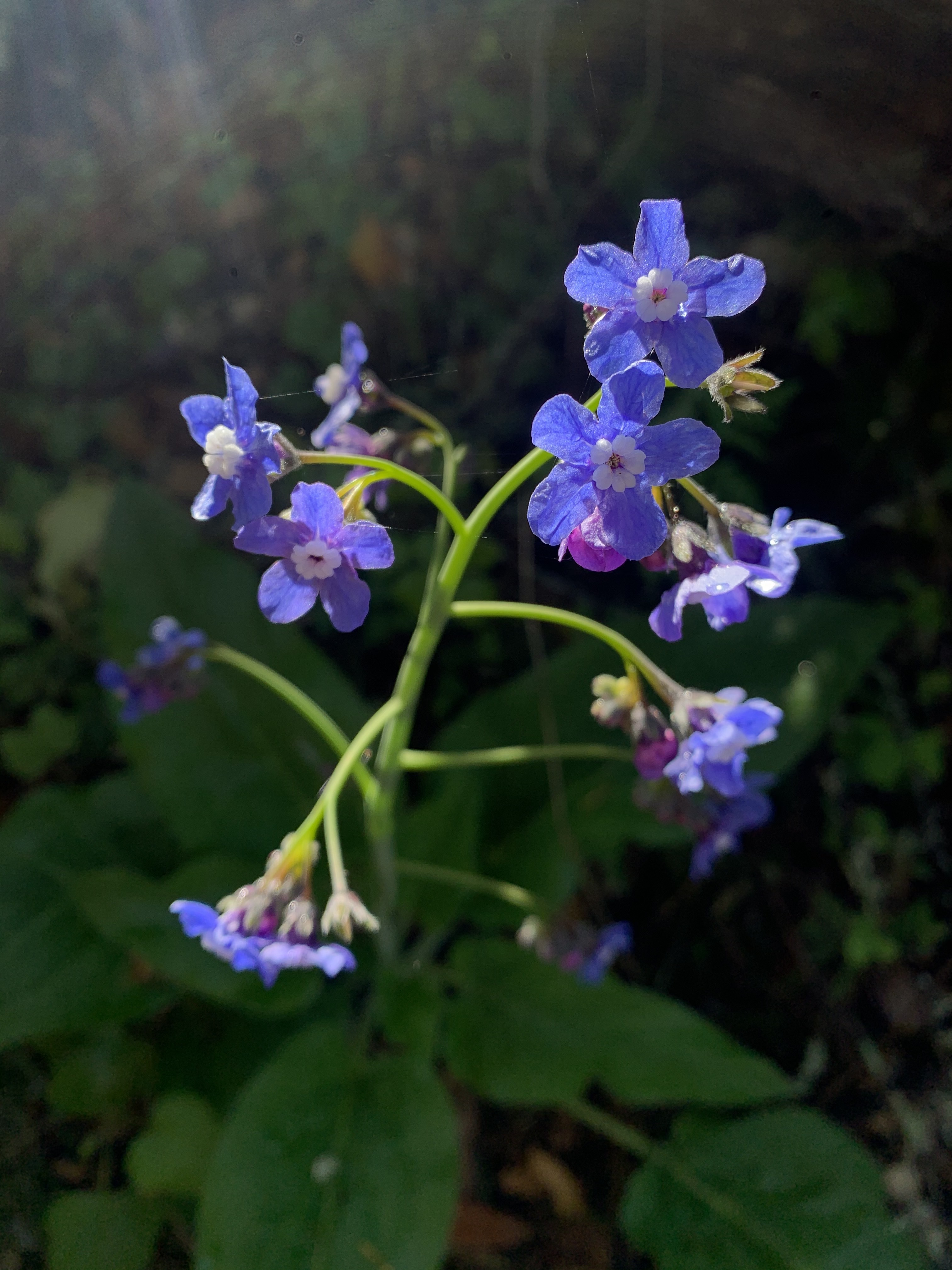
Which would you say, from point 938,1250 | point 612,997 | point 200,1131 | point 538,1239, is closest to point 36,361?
point 200,1131

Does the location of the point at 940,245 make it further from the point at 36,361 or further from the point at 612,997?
the point at 36,361

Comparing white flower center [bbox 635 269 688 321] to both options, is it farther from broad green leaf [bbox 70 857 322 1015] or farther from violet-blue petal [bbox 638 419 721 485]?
broad green leaf [bbox 70 857 322 1015]

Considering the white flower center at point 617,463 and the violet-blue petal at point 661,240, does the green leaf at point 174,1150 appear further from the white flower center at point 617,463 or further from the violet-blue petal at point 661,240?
the violet-blue petal at point 661,240

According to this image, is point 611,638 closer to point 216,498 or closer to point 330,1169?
point 216,498

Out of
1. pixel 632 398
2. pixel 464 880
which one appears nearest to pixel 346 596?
pixel 632 398

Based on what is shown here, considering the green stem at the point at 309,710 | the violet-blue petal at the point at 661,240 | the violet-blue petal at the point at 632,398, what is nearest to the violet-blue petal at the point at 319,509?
the violet-blue petal at the point at 632,398

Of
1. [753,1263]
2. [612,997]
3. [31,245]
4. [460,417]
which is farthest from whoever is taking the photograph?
[31,245]
